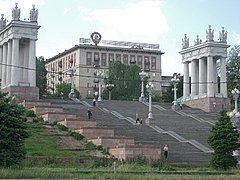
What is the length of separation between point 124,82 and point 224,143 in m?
71.0

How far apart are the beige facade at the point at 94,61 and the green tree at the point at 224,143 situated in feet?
293

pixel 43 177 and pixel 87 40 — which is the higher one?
pixel 87 40

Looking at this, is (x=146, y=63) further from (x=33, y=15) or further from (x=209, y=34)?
(x=33, y=15)

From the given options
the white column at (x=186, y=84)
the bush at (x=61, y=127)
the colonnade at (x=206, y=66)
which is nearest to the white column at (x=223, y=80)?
the colonnade at (x=206, y=66)

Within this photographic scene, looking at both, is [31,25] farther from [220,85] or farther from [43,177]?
[43,177]

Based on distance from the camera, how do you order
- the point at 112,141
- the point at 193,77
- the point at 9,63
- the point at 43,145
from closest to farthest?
the point at 43,145 < the point at 112,141 < the point at 9,63 < the point at 193,77

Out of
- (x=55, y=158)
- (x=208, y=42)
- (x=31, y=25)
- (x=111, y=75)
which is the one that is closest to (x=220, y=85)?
(x=208, y=42)

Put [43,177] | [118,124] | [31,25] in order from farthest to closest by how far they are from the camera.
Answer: [31,25] < [118,124] < [43,177]

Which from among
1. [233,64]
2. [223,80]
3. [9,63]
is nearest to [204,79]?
[223,80]

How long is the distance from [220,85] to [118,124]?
27429 millimetres

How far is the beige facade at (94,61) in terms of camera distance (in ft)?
418

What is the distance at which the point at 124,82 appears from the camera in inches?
4097

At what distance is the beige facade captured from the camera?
127 meters

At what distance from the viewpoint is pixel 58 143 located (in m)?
39.8
